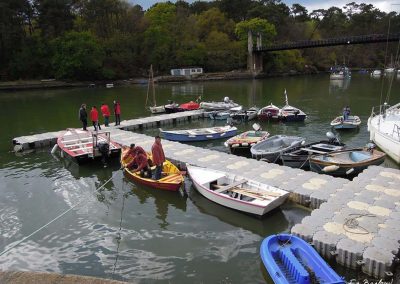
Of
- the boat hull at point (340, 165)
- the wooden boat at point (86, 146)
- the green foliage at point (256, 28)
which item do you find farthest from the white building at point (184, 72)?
the boat hull at point (340, 165)

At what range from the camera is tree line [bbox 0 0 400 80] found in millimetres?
82000

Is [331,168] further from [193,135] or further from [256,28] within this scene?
[256,28]

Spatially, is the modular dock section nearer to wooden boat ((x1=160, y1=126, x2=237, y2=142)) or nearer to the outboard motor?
the outboard motor

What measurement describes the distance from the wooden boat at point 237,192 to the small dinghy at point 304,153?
4.24m

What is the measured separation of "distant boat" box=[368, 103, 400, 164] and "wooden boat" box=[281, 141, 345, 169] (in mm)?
2734

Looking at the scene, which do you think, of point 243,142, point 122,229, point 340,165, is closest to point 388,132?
point 340,165

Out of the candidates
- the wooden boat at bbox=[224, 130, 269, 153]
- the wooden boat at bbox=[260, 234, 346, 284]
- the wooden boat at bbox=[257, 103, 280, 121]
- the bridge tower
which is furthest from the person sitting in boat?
the bridge tower

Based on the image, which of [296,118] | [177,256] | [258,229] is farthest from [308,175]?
[296,118]

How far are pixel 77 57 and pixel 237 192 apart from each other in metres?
74.8

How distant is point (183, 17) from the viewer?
344 ft

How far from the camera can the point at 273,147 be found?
2048 cm

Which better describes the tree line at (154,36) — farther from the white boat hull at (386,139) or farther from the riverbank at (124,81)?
the white boat hull at (386,139)

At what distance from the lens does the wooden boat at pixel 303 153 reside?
18016 mm

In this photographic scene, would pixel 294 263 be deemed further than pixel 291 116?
No
